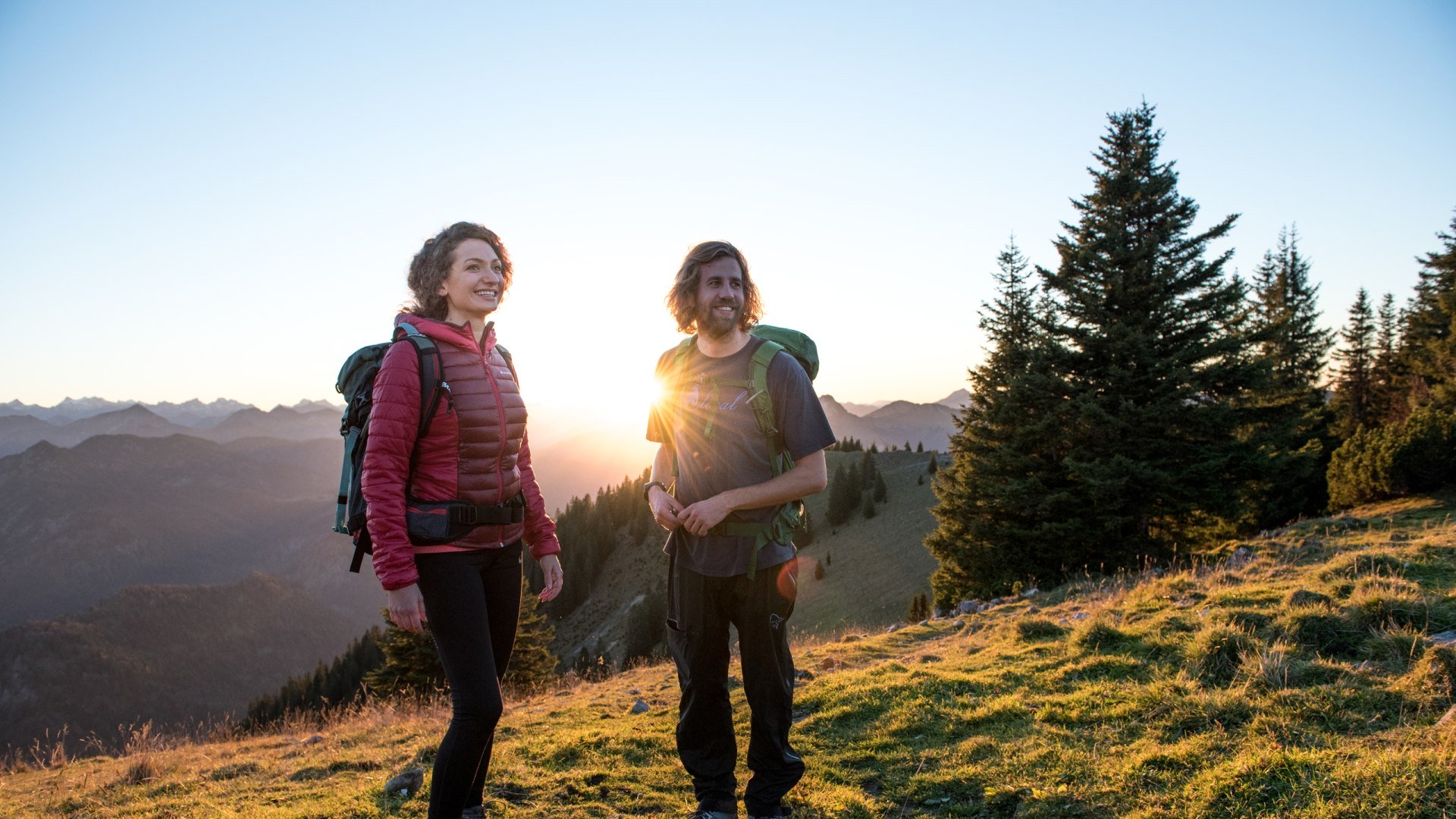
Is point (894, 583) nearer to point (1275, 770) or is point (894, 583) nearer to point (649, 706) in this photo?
point (649, 706)

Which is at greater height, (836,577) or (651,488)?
(651,488)

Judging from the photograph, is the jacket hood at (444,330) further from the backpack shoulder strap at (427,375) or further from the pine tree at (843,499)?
the pine tree at (843,499)

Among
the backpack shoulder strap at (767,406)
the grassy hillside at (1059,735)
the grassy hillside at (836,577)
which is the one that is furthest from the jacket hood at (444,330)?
the grassy hillside at (836,577)

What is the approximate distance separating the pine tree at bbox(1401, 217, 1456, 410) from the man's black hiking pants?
31175 millimetres

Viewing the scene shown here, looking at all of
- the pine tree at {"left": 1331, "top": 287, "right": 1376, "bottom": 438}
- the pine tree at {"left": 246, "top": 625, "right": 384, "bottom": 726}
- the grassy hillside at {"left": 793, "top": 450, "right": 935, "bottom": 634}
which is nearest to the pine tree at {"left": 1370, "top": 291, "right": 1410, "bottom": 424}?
the pine tree at {"left": 1331, "top": 287, "right": 1376, "bottom": 438}

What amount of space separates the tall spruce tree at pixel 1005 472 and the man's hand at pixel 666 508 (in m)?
16.5

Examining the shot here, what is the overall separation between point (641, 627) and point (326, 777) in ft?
145

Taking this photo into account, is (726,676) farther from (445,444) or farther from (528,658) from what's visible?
(528,658)

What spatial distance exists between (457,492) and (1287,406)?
21.8 meters

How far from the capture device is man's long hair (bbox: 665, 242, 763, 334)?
3205 mm

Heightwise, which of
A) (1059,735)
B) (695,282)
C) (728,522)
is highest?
(695,282)

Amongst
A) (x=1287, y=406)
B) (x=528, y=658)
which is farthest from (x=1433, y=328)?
(x=528, y=658)

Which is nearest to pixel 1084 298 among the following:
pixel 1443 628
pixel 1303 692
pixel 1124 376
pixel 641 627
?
pixel 1124 376

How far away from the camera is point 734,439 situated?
124 inches
